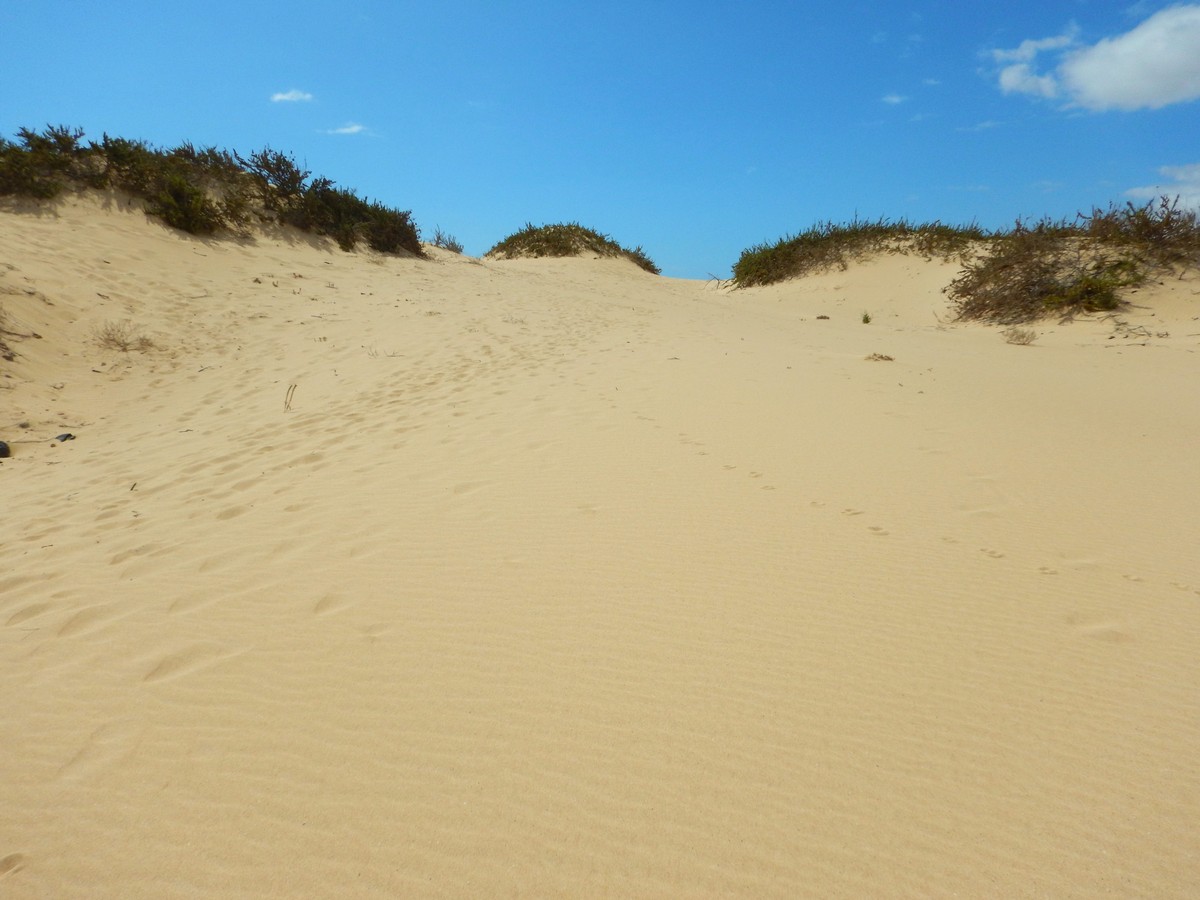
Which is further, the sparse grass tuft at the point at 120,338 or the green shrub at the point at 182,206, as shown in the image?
the green shrub at the point at 182,206

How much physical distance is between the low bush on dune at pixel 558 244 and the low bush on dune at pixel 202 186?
7107mm

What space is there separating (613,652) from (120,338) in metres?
8.69

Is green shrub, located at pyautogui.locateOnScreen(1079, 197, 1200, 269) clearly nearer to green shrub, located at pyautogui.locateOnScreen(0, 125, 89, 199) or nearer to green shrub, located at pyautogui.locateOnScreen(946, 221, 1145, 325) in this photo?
green shrub, located at pyautogui.locateOnScreen(946, 221, 1145, 325)

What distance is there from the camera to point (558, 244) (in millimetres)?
22359

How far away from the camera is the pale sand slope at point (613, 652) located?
143 centimetres

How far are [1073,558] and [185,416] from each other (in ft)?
23.9

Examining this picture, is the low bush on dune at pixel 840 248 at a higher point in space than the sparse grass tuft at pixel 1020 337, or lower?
higher

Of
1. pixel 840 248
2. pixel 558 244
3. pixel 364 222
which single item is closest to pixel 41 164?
pixel 364 222

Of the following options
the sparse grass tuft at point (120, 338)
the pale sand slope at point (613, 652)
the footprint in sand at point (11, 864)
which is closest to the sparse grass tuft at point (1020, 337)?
the pale sand slope at point (613, 652)

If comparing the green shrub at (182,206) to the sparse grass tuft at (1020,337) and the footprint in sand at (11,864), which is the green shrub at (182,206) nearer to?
the footprint in sand at (11,864)

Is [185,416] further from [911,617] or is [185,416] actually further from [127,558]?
[911,617]

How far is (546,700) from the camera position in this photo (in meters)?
1.89

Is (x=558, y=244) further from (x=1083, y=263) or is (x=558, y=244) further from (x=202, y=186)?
(x=1083, y=263)

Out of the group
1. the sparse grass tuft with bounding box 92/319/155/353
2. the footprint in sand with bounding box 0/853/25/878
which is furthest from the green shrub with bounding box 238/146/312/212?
the footprint in sand with bounding box 0/853/25/878
